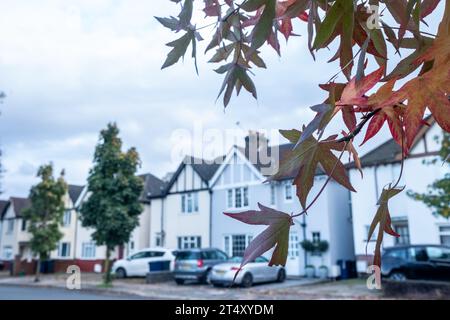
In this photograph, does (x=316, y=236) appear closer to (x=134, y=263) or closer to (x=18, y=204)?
(x=134, y=263)

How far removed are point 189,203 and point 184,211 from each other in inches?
26.5

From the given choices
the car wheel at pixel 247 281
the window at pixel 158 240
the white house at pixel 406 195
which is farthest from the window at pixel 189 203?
the white house at pixel 406 195

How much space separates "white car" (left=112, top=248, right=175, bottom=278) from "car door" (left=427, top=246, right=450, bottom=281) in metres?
12.6

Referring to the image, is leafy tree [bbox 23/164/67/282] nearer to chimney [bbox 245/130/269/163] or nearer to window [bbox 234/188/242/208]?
window [bbox 234/188/242/208]

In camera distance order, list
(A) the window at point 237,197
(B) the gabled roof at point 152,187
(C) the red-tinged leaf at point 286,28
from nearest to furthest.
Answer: (C) the red-tinged leaf at point 286,28 < (A) the window at point 237,197 < (B) the gabled roof at point 152,187

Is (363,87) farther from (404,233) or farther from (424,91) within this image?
(404,233)

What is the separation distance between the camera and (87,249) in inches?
1412

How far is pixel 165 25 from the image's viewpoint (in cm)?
131

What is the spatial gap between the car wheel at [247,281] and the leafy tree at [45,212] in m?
14.3

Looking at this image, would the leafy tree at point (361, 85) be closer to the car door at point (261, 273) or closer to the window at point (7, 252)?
the car door at point (261, 273)

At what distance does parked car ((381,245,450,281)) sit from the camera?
15826mm

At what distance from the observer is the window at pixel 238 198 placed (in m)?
25.8

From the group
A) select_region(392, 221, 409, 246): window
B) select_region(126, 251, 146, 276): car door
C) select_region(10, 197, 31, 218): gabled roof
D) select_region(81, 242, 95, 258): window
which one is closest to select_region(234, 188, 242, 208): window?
select_region(126, 251, 146, 276): car door
